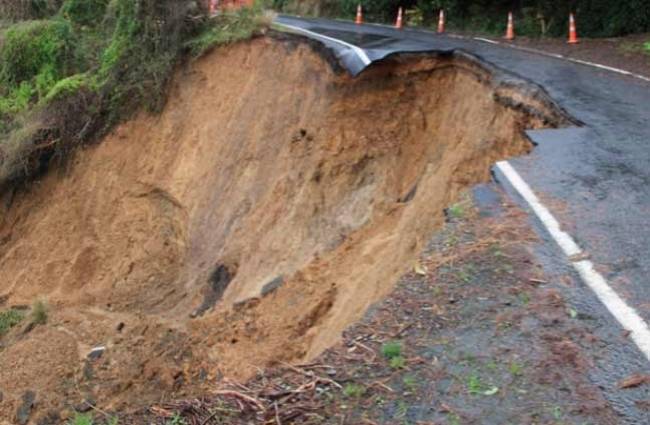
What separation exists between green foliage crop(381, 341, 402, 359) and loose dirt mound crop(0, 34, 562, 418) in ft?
6.90

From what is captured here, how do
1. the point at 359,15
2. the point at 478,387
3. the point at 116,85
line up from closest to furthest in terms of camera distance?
the point at 478,387 → the point at 116,85 → the point at 359,15

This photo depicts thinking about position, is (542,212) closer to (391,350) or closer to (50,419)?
(391,350)

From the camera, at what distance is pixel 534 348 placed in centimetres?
477

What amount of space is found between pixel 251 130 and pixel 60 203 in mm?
5157

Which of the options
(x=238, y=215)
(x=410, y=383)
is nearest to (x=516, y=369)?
(x=410, y=383)

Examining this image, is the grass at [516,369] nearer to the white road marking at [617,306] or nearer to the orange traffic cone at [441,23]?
the white road marking at [617,306]

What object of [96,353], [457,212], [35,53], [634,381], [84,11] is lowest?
[96,353]

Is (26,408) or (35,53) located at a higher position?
(35,53)

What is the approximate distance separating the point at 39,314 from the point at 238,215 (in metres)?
4.15

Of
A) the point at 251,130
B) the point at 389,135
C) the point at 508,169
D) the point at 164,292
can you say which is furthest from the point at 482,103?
the point at 164,292

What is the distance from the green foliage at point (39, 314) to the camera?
45.8ft

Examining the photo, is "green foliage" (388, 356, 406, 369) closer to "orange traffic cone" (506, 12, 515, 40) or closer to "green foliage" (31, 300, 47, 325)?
"green foliage" (31, 300, 47, 325)

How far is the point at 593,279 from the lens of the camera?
5.63 m

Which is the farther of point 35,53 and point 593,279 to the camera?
point 35,53
